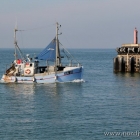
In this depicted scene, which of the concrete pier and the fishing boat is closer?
the fishing boat

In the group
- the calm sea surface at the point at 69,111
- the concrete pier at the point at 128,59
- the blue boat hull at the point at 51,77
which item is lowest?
the calm sea surface at the point at 69,111

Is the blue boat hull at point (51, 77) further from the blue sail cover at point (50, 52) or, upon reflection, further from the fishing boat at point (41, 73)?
the blue sail cover at point (50, 52)

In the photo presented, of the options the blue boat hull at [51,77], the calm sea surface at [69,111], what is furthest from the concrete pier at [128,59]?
the blue boat hull at [51,77]

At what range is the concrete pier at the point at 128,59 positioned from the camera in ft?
293

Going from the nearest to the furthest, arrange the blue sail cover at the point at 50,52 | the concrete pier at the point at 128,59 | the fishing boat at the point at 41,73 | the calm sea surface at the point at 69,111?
1. the calm sea surface at the point at 69,111
2. the fishing boat at the point at 41,73
3. the blue sail cover at the point at 50,52
4. the concrete pier at the point at 128,59

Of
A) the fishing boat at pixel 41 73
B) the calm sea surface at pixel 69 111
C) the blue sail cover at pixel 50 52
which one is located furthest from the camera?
the blue sail cover at pixel 50 52

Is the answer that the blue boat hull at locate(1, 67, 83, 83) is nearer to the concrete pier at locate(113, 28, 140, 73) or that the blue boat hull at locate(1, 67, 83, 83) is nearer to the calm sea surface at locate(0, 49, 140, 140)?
the calm sea surface at locate(0, 49, 140, 140)

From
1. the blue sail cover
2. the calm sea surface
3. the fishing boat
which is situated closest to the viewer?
the calm sea surface

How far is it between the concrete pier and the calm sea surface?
53.5ft

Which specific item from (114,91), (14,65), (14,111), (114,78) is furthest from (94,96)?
(114,78)

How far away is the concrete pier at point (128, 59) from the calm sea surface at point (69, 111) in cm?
1629

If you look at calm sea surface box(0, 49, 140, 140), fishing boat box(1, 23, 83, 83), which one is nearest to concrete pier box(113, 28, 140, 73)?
calm sea surface box(0, 49, 140, 140)

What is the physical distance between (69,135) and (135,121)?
21.9 feet

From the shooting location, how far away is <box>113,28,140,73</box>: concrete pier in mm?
89188
